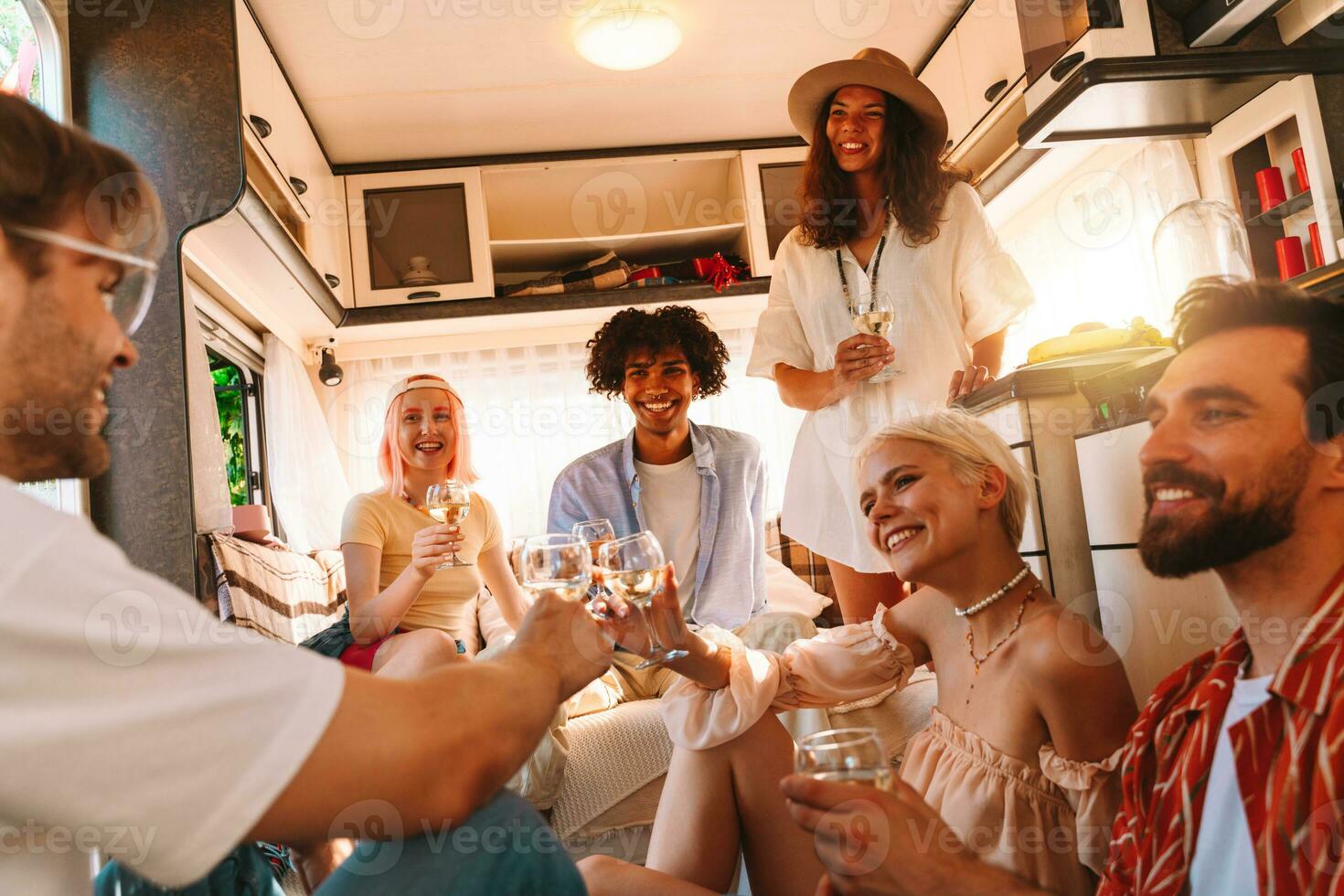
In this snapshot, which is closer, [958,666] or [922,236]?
[958,666]

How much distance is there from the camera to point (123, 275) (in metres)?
0.84

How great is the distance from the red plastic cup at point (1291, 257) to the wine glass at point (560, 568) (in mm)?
2366

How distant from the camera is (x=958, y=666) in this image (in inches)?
53.7

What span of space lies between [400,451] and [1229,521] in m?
2.20

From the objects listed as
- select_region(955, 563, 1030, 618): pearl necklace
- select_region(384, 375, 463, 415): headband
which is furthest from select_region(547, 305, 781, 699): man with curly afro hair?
select_region(955, 563, 1030, 618): pearl necklace

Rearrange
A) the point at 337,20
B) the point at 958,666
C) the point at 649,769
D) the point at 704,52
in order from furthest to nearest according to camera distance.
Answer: the point at 704,52
the point at 337,20
the point at 649,769
the point at 958,666

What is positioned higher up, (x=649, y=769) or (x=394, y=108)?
(x=394, y=108)

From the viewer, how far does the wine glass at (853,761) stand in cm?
78

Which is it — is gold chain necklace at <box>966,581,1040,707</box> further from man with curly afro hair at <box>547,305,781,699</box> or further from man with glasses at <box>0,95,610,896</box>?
man with curly afro hair at <box>547,305,781,699</box>

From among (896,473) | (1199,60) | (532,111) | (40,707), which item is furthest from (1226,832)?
(532,111)

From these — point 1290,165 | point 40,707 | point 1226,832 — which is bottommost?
point 1226,832

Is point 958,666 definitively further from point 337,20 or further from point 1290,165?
point 337,20

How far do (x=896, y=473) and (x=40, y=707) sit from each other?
3.53ft

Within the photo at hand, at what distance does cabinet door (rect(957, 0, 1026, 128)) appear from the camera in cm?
319
